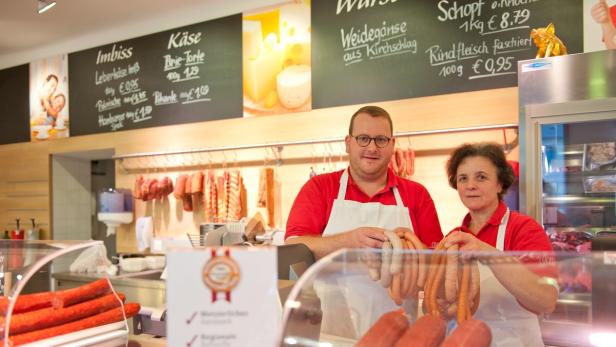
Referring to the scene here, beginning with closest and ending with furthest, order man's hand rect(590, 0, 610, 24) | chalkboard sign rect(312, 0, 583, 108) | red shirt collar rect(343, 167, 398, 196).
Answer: red shirt collar rect(343, 167, 398, 196), man's hand rect(590, 0, 610, 24), chalkboard sign rect(312, 0, 583, 108)

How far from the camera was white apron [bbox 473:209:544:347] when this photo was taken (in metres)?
1.14

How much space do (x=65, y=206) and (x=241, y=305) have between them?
20.1 ft

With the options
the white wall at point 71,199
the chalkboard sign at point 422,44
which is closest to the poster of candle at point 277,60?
the chalkboard sign at point 422,44

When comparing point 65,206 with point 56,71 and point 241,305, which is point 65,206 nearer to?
point 56,71

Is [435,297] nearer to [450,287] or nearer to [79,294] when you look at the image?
[450,287]

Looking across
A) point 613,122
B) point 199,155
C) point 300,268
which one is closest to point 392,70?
point 613,122

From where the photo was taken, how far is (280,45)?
15.1 feet

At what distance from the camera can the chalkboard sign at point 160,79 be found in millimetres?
4910

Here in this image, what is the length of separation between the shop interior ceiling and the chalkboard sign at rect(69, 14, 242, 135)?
10 centimetres

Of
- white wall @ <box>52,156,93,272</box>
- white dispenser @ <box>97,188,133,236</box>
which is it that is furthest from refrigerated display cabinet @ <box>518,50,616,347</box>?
white wall @ <box>52,156,93,272</box>

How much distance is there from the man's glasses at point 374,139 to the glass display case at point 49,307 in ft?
3.74

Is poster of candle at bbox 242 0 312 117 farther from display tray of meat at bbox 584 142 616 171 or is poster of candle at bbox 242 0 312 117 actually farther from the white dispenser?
display tray of meat at bbox 584 142 616 171

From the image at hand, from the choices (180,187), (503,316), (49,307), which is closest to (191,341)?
(49,307)

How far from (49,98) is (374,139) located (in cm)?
531
